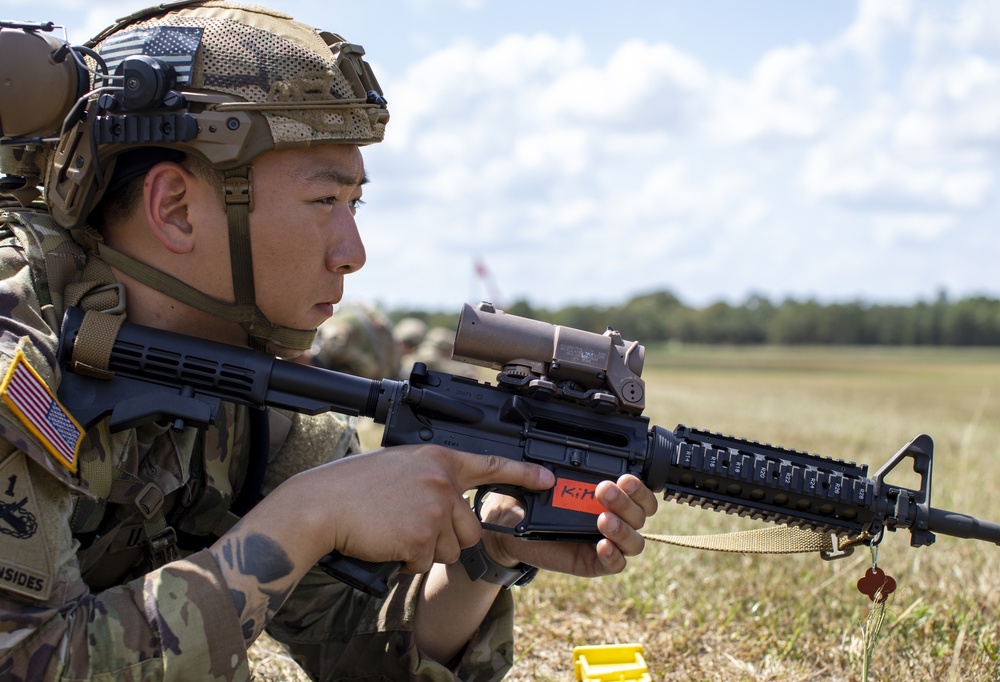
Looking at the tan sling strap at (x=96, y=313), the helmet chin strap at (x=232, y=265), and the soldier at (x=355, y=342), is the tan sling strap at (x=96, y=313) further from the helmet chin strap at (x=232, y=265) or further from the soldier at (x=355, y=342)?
the soldier at (x=355, y=342)

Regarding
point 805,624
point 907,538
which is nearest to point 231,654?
point 805,624

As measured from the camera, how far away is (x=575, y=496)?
114 inches

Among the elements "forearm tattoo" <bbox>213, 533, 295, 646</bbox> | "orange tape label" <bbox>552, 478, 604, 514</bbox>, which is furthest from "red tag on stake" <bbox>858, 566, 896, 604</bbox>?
"forearm tattoo" <bbox>213, 533, 295, 646</bbox>

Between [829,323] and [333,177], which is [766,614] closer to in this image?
[333,177]

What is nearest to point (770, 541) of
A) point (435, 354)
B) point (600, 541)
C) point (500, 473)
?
point (600, 541)

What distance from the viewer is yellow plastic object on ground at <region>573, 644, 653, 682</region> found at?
10.7ft

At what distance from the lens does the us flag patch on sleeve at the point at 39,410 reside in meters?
2.03

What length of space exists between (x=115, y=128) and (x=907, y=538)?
15.7 ft

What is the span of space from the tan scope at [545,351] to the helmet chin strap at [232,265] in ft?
2.15

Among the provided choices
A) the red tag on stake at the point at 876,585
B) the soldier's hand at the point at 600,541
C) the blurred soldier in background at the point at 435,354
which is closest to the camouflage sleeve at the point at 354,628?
Result: the soldier's hand at the point at 600,541

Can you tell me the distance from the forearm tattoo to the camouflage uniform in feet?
0.11

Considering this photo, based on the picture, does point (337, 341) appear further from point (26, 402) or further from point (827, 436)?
point (26, 402)

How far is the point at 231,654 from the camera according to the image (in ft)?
7.13

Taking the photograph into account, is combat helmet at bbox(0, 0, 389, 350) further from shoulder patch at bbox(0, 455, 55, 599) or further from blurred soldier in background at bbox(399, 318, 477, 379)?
blurred soldier in background at bbox(399, 318, 477, 379)
